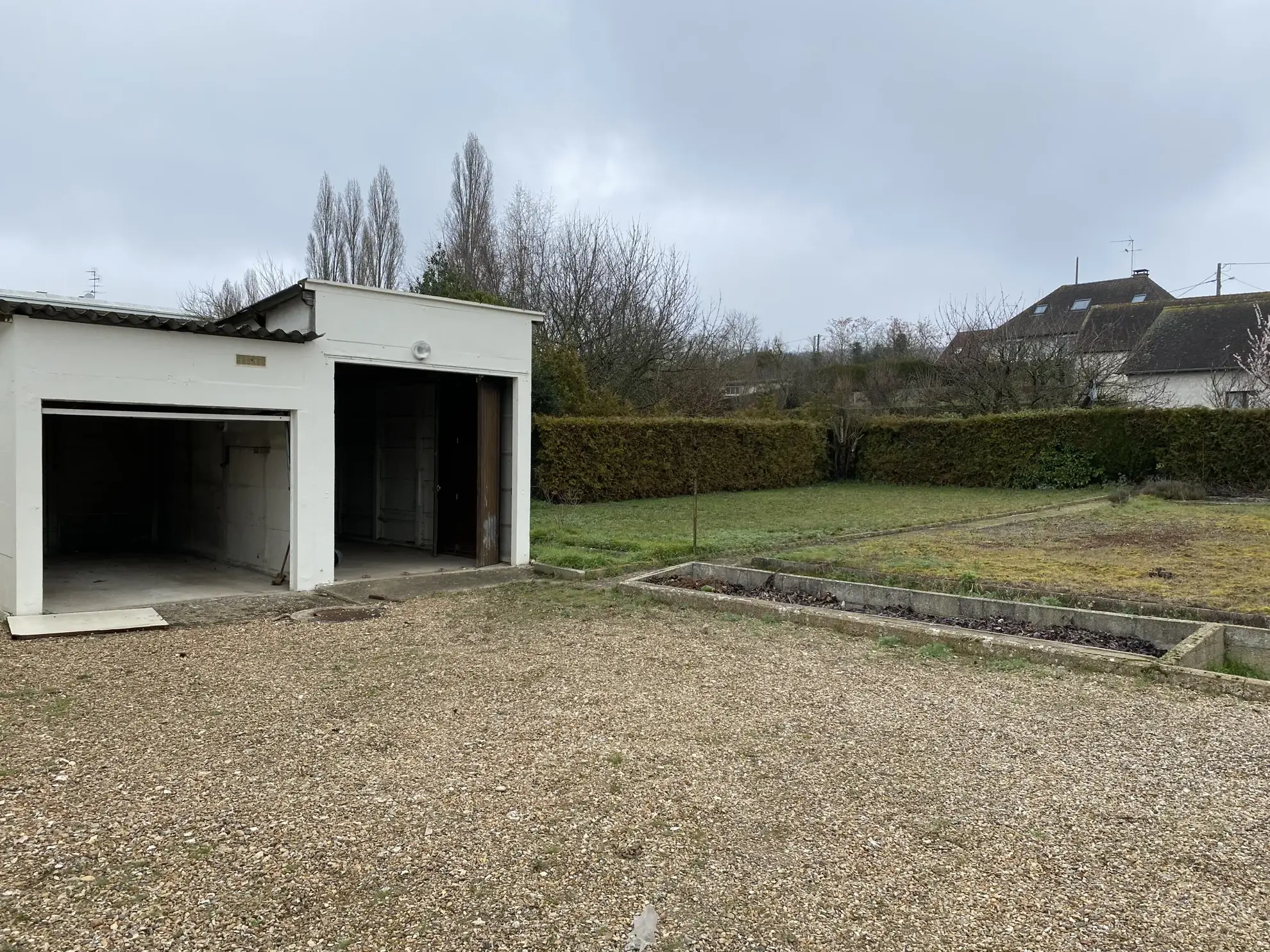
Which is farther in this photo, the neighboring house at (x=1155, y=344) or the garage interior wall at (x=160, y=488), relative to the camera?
the neighboring house at (x=1155, y=344)

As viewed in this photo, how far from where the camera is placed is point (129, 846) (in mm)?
3232

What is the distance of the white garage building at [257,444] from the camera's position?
7430 mm

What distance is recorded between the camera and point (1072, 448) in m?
22.2

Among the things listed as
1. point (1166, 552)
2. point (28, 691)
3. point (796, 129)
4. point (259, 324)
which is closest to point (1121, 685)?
point (1166, 552)

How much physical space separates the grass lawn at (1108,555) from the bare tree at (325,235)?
2860 cm

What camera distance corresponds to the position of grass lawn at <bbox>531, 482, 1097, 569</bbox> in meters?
11.5

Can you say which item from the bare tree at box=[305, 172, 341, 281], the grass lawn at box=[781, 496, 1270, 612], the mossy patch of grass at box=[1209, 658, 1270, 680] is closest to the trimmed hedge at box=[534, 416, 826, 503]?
the grass lawn at box=[781, 496, 1270, 612]

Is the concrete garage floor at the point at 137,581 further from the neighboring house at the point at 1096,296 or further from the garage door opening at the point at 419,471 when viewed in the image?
the neighboring house at the point at 1096,296

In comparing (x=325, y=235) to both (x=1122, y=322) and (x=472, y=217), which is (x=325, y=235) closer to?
(x=472, y=217)

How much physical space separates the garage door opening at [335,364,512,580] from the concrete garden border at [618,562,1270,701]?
273 cm

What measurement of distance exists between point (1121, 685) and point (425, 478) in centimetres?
953

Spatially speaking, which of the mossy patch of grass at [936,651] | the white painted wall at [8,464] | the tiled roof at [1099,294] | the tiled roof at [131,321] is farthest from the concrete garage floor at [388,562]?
the tiled roof at [1099,294]

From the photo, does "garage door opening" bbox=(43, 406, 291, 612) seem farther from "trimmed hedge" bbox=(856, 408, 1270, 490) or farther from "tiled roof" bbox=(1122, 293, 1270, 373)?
"tiled roof" bbox=(1122, 293, 1270, 373)

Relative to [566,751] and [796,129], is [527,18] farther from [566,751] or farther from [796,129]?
[566,751]
